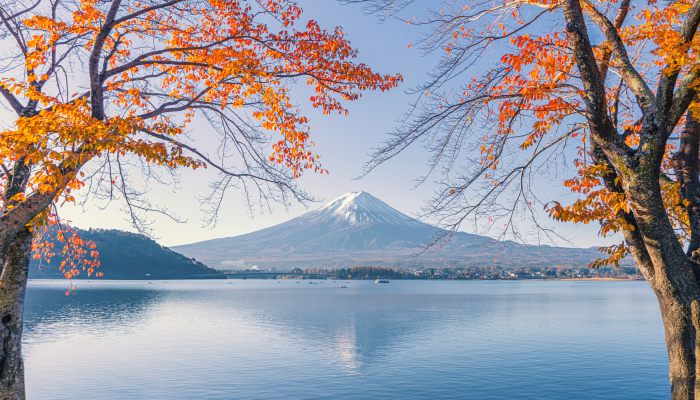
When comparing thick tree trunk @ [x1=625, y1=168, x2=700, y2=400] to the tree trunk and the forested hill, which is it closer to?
the tree trunk

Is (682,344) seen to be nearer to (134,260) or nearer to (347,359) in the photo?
(347,359)

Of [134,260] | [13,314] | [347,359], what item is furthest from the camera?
[134,260]

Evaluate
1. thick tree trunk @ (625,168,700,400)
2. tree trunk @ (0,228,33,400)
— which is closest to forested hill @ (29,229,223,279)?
tree trunk @ (0,228,33,400)

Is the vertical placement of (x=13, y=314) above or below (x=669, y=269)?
below

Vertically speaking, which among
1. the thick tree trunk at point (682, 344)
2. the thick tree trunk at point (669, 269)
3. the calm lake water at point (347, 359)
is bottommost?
the calm lake water at point (347, 359)

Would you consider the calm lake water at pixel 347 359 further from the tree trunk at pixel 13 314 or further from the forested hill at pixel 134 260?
the forested hill at pixel 134 260

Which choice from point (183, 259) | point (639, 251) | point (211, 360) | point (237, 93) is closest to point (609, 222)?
point (639, 251)

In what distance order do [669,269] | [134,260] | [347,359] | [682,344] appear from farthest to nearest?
A: [134,260] < [347,359] < [682,344] < [669,269]

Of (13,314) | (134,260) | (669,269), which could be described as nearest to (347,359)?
(13,314)

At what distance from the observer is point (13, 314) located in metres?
7.93

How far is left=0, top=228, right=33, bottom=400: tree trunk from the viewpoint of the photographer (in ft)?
25.4

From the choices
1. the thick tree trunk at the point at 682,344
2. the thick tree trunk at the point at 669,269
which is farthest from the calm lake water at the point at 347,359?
the thick tree trunk at the point at 669,269

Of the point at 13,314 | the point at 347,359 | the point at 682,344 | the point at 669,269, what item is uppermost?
the point at 669,269

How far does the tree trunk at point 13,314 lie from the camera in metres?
7.75
